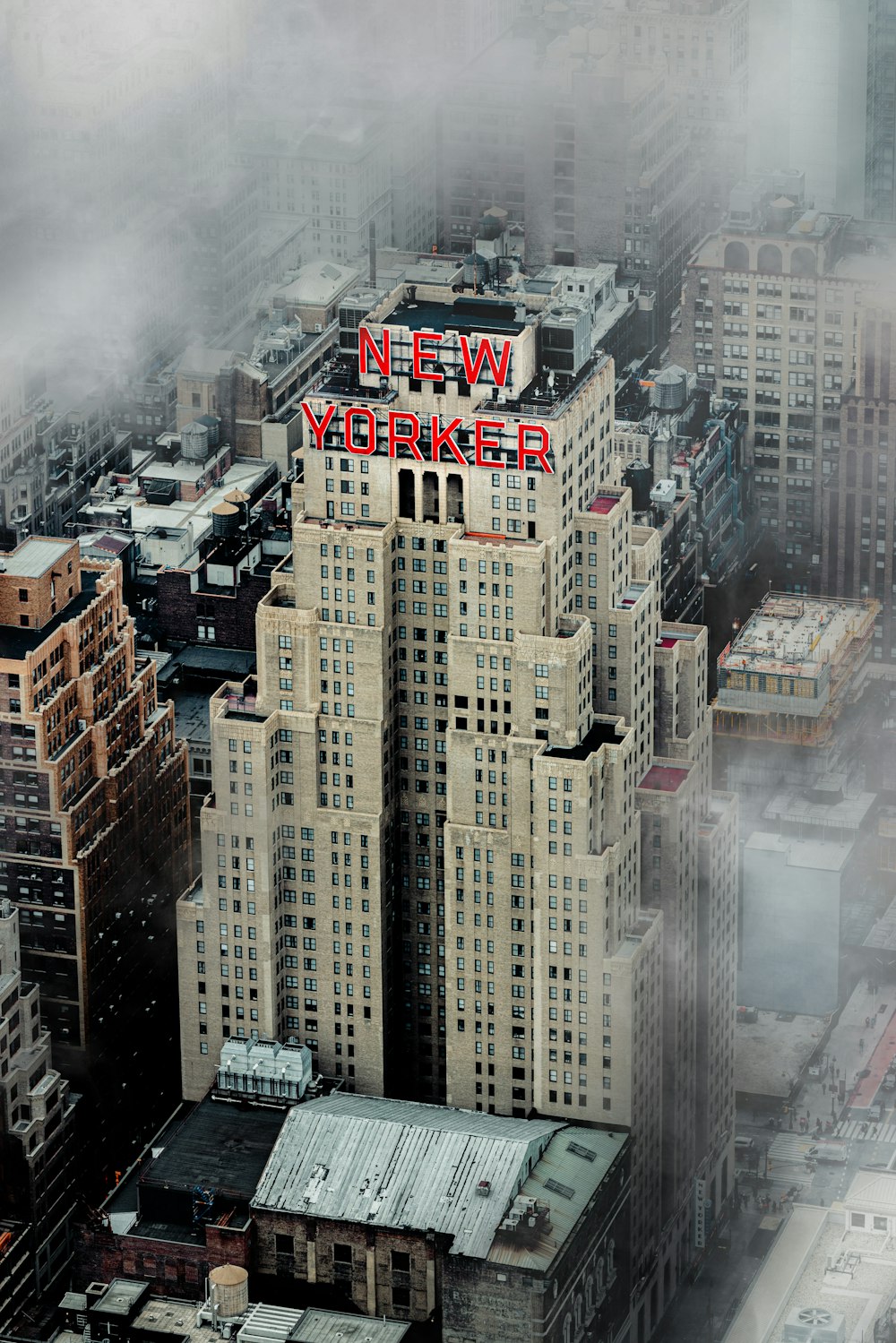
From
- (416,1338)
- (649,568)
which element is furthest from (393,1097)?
(649,568)

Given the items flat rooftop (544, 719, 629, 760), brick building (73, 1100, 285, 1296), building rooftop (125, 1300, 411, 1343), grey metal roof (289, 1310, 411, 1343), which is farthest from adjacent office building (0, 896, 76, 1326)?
flat rooftop (544, 719, 629, 760)

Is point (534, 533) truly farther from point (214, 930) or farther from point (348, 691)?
point (214, 930)

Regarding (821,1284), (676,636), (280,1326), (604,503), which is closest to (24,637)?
(604,503)

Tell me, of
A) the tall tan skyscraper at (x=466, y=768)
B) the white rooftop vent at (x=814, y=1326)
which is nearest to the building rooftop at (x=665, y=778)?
the tall tan skyscraper at (x=466, y=768)

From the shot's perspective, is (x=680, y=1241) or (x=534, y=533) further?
(x=680, y=1241)

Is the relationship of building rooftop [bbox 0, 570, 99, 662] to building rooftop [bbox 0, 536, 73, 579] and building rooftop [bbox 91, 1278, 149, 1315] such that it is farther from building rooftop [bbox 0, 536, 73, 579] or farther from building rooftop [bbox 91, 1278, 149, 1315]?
building rooftop [bbox 91, 1278, 149, 1315]

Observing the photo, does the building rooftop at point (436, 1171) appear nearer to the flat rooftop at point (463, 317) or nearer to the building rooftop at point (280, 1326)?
the building rooftop at point (280, 1326)

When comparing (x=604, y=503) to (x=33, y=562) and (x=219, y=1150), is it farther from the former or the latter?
(x=219, y=1150)
